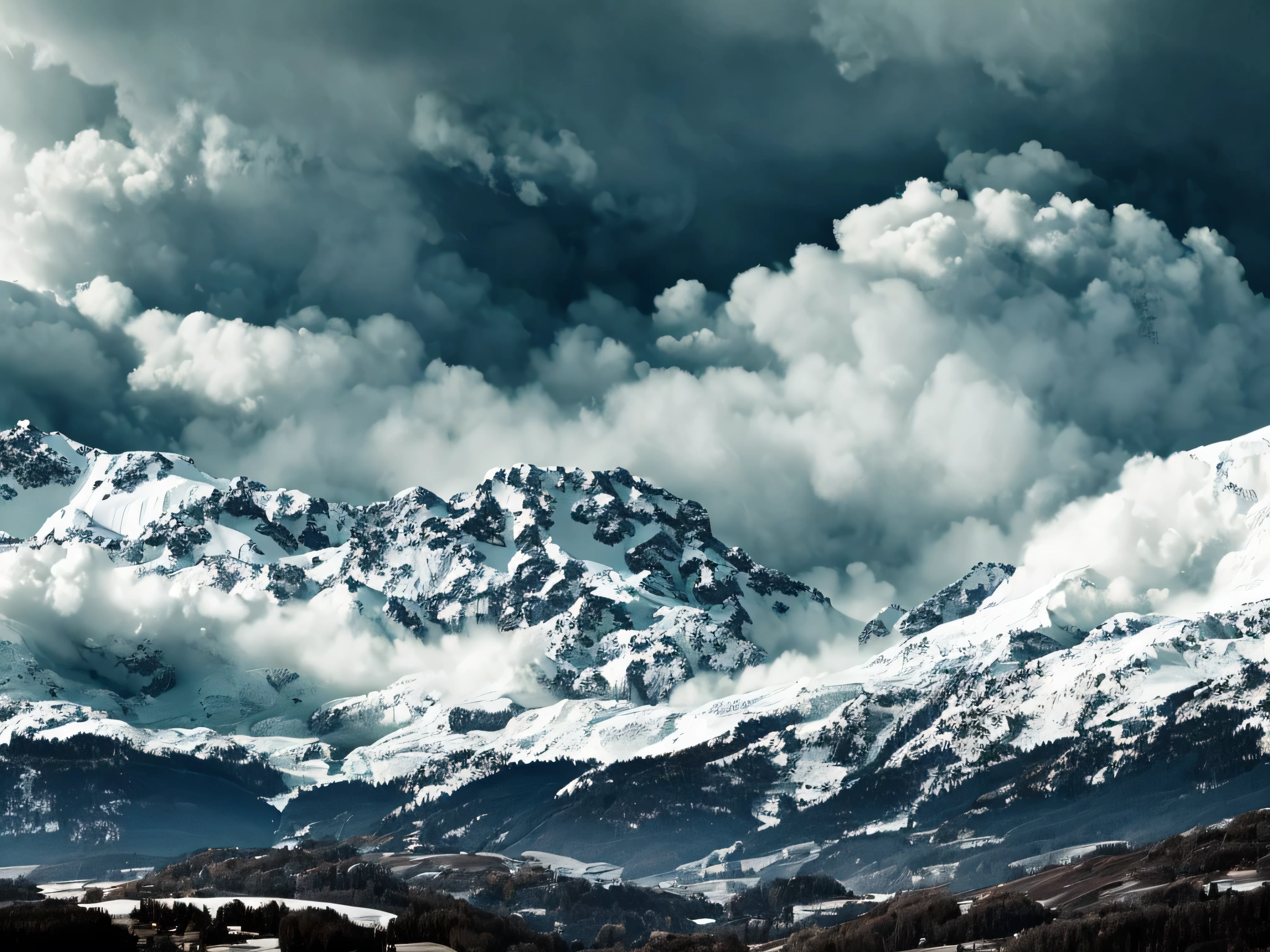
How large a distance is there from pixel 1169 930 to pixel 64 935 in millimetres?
126357

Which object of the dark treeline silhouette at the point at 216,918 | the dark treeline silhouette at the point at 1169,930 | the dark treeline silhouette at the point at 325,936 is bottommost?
the dark treeline silhouette at the point at 1169,930

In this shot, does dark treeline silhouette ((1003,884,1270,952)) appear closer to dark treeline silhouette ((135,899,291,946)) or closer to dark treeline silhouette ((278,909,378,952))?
dark treeline silhouette ((278,909,378,952))

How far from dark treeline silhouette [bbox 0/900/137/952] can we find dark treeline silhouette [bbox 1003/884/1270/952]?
10444 cm

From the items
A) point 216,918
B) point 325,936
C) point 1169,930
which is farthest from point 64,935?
point 1169,930

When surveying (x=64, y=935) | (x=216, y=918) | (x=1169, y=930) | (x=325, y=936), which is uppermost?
(x=64, y=935)

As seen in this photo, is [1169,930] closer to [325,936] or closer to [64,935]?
[325,936]

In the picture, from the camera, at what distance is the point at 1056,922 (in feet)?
562

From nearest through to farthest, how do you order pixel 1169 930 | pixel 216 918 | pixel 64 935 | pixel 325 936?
pixel 64 935
pixel 325 936
pixel 1169 930
pixel 216 918

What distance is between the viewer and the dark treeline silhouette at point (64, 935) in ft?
450

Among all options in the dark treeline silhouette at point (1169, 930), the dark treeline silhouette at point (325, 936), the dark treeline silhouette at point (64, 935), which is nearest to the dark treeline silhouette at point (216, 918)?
the dark treeline silhouette at point (325, 936)

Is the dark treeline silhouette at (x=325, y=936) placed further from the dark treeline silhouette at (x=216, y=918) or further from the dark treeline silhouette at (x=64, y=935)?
the dark treeline silhouette at (x=64, y=935)

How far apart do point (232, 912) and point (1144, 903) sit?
425 feet

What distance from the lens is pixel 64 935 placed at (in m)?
141

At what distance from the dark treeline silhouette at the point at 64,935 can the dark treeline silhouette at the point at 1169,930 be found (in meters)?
104
